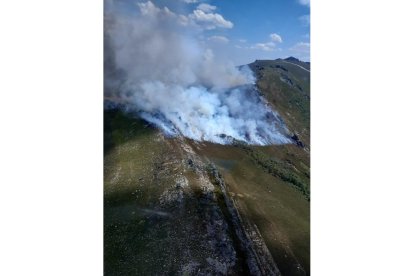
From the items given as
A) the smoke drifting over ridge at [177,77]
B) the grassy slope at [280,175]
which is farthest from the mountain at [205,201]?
the smoke drifting over ridge at [177,77]

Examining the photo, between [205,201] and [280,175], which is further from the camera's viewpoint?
[280,175]

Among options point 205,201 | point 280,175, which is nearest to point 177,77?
point 205,201

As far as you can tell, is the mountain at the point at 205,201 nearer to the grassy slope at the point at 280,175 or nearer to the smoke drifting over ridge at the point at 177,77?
the grassy slope at the point at 280,175

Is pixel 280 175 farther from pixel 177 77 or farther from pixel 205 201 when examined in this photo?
pixel 177 77

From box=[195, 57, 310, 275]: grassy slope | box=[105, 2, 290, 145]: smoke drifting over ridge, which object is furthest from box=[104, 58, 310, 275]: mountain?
box=[105, 2, 290, 145]: smoke drifting over ridge
